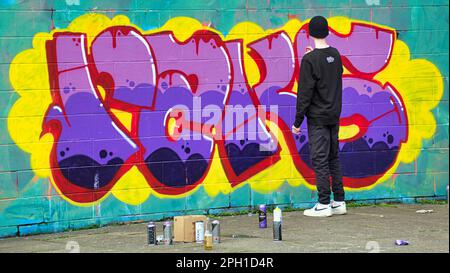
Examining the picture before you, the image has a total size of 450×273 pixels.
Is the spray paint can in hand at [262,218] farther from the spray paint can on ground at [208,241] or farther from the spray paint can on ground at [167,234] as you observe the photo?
the spray paint can on ground at [208,241]

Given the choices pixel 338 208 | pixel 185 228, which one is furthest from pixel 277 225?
pixel 338 208

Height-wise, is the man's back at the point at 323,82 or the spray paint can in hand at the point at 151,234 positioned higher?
the man's back at the point at 323,82

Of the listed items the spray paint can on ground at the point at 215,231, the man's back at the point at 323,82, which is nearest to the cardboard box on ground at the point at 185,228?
the spray paint can on ground at the point at 215,231

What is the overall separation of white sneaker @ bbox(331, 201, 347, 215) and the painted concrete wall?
0.63 meters

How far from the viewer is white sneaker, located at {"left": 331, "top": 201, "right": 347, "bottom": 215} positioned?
10.7m

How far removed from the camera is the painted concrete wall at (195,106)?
10.1 meters

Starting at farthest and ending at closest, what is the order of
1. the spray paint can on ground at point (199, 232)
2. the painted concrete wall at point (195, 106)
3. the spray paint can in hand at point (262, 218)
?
the painted concrete wall at point (195, 106) < the spray paint can in hand at point (262, 218) < the spray paint can on ground at point (199, 232)

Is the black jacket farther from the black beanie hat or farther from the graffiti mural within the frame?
the graffiti mural

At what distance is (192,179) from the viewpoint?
10.9 meters

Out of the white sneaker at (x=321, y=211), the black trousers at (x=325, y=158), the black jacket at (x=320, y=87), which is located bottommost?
the white sneaker at (x=321, y=211)

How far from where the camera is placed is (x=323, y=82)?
1040cm

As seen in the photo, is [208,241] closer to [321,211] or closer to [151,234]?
[151,234]

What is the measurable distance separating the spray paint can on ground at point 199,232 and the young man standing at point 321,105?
1.84 m

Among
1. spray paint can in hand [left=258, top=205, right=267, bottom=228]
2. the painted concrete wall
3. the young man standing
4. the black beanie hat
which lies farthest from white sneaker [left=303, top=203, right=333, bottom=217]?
the black beanie hat
